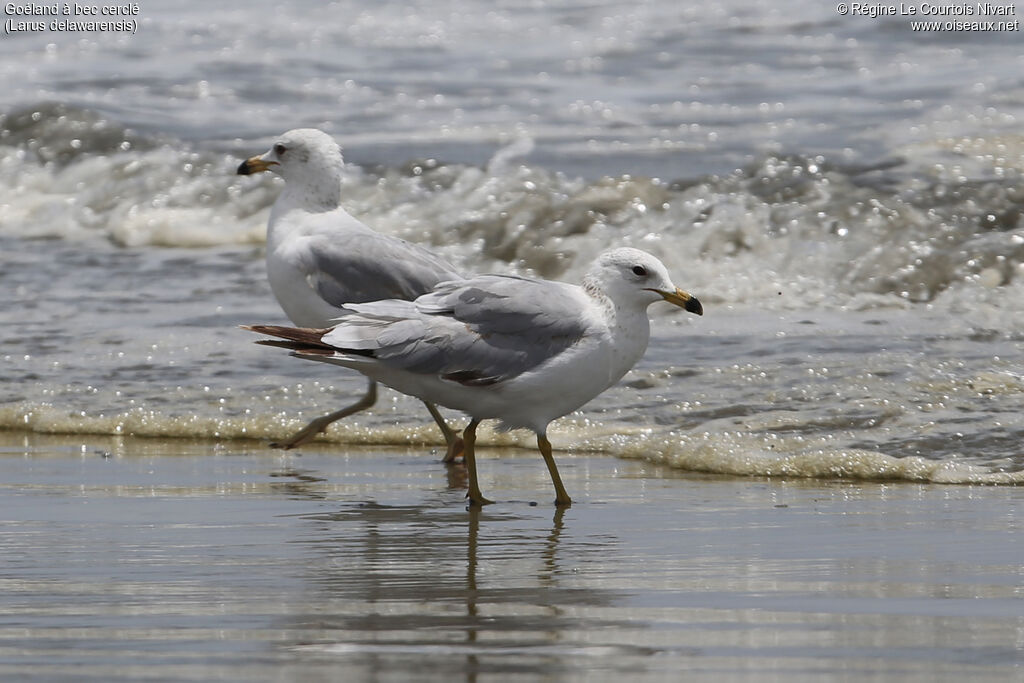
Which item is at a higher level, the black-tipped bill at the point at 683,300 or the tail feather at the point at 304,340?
the black-tipped bill at the point at 683,300

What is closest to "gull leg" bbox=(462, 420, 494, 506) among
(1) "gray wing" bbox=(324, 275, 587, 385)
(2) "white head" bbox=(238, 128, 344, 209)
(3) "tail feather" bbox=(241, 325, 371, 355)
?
(1) "gray wing" bbox=(324, 275, 587, 385)

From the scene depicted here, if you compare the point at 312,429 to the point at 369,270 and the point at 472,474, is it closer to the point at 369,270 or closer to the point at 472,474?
the point at 369,270

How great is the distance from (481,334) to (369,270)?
146 cm

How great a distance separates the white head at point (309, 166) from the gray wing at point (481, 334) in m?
2.01

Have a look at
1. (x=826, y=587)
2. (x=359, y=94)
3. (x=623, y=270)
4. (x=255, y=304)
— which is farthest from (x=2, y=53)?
(x=826, y=587)

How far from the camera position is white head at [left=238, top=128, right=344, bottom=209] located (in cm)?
759

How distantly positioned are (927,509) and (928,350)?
2823 mm

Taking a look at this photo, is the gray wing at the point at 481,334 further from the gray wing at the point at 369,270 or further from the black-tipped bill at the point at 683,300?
the gray wing at the point at 369,270

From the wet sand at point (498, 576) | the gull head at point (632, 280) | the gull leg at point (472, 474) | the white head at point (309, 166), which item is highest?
the white head at point (309, 166)

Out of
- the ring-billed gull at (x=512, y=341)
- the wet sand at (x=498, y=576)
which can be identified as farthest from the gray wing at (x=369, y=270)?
the ring-billed gull at (x=512, y=341)

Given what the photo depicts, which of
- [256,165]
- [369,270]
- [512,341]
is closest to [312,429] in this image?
[369,270]

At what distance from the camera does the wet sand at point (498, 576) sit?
3.45 metres

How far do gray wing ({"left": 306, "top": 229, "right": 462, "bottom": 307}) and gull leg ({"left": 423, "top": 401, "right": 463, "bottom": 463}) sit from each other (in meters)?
0.49

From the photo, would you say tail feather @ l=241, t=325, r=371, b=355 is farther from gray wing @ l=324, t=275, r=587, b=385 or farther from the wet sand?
the wet sand
